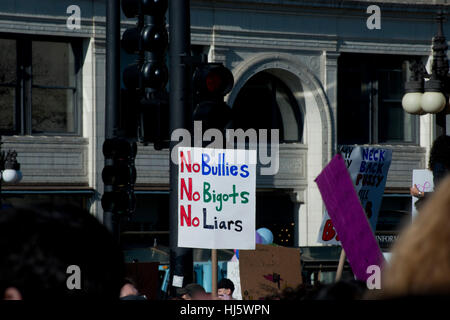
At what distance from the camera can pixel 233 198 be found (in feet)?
30.3

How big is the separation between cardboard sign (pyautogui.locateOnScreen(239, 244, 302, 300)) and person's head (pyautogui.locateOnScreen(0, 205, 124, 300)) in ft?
25.4

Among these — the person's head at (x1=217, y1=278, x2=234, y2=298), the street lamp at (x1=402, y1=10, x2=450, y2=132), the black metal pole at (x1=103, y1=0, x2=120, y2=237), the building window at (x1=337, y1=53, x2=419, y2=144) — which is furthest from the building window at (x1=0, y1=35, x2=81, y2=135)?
the person's head at (x1=217, y1=278, x2=234, y2=298)

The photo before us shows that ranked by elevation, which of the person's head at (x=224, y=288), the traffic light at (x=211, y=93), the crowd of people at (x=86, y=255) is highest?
the traffic light at (x=211, y=93)

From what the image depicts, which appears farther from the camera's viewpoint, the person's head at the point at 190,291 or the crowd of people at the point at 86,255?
the person's head at the point at 190,291

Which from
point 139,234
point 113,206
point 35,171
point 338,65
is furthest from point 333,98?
point 113,206

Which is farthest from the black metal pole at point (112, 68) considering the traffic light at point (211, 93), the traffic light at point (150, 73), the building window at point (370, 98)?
the building window at point (370, 98)

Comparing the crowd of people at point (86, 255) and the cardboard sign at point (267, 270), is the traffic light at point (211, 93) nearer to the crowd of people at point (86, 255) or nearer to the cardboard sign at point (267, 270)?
the cardboard sign at point (267, 270)

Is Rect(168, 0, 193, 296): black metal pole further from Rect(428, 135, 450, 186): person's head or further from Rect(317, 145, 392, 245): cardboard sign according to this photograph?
Rect(428, 135, 450, 186): person's head

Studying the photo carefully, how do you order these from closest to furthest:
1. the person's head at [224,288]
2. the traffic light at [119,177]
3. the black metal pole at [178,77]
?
the black metal pole at [178,77], the person's head at [224,288], the traffic light at [119,177]

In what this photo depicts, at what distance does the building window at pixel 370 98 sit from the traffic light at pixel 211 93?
1764 cm

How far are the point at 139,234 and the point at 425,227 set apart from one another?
2223cm

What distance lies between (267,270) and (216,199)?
92 centimetres

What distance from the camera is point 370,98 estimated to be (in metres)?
26.4

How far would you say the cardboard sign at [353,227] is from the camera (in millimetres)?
5738
